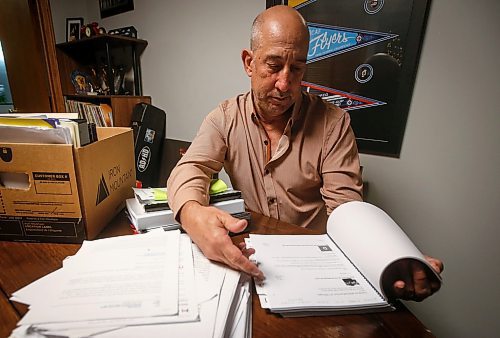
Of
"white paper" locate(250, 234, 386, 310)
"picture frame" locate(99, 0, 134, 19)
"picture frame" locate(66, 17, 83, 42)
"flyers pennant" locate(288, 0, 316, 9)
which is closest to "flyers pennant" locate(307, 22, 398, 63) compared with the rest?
"flyers pennant" locate(288, 0, 316, 9)

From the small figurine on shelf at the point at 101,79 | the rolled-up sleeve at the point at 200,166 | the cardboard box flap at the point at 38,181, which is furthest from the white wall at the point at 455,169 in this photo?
the small figurine on shelf at the point at 101,79

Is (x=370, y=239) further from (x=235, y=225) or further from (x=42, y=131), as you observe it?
(x=42, y=131)

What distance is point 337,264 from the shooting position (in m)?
0.54

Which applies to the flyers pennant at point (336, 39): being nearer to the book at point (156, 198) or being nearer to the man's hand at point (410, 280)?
the book at point (156, 198)

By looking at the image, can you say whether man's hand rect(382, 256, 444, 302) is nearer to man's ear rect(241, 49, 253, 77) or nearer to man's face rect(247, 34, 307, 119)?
man's face rect(247, 34, 307, 119)

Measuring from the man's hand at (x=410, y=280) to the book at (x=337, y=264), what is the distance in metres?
0.01

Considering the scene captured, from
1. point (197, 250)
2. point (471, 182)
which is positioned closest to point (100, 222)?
point (197, 250)

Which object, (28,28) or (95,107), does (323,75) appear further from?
(28,28)

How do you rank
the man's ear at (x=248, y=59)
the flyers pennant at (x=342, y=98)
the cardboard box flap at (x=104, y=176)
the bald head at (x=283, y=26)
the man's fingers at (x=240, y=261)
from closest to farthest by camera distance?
the man's fingers at (x=240, y=261) < the cardboard box flap at (x=104, y=176) < the bald head at (x=283, y=26) < the man's ear at (x=248, y=59) < the flyers pennant at (x=342, y=98)

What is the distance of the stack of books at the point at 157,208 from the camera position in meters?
0.66

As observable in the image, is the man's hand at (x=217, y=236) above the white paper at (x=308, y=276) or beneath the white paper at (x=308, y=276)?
above

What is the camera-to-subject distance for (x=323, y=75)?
1474mm

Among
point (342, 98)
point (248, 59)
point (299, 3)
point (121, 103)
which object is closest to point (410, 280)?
point (248, 59)

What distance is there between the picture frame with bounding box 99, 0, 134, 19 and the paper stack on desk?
2.45 m
